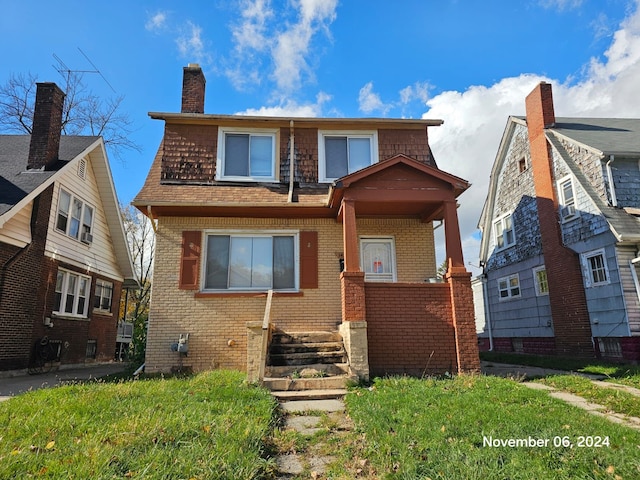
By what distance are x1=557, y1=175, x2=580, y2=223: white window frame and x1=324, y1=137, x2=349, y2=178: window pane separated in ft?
27.7

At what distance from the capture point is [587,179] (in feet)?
44.5

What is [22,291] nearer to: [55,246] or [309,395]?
[55,246]

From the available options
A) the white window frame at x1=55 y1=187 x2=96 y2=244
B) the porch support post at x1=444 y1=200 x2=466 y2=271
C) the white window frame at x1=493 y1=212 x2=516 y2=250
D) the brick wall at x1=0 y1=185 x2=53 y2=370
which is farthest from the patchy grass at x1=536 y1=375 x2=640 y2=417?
the white window frame at x1=55 y1=187 x2=96 y2=244

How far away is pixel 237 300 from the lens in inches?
385

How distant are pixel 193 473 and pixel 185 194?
26.1ft

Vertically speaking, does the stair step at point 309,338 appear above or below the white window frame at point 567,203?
below

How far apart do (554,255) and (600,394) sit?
373 inches

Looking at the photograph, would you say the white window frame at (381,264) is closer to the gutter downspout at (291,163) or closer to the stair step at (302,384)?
→ the gutter downspout at (291,163)

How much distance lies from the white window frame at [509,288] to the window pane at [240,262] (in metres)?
12.3

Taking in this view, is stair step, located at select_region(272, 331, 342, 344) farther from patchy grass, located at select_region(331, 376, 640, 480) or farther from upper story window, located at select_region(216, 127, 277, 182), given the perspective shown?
upper story window, located at select_region(216, 127, 277, 182)

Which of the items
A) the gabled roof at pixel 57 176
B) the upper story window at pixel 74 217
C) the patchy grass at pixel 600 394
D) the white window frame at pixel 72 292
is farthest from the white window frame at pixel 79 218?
the patchy grass at pixel 600 394

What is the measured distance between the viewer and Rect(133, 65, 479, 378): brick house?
27.4 ft

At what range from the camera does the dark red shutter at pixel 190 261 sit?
9.73 m

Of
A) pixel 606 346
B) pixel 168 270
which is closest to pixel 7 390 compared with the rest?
pixel 168 270
